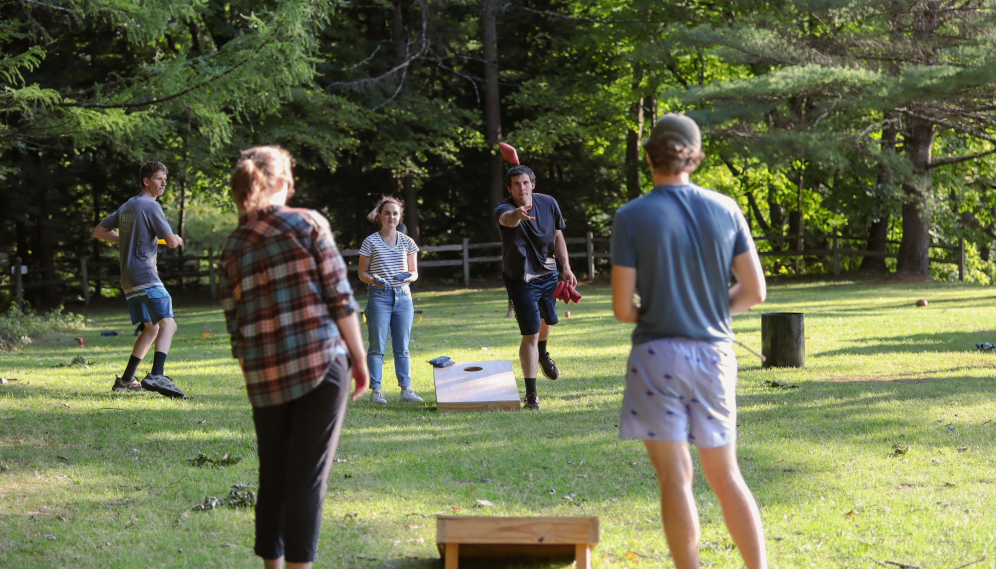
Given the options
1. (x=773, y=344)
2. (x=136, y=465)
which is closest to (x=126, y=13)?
(x=136, y=465)

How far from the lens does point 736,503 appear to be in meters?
3.14

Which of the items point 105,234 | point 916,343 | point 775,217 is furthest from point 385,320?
point 775,217

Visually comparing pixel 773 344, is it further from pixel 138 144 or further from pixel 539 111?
pixel 539 111

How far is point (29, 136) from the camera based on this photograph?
11.4 meters

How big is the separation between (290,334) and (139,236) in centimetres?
501

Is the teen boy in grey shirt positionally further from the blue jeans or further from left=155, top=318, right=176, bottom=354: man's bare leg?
the blue jeans

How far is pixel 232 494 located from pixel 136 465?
1.19m

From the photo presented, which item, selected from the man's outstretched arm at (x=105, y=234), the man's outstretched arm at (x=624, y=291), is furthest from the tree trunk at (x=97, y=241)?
the man's outstretched arm at (x=624, y=291)

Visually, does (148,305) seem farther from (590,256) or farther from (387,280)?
(590,256)

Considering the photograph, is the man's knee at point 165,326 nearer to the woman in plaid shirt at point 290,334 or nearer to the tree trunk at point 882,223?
the woman in plaid shirt at point 290,334

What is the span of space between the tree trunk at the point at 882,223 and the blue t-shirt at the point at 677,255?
63.9 ft

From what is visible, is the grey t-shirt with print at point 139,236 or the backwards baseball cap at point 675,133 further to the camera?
the grey t-shirt with print at point 139,236

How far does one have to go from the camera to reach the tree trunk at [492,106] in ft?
82.4

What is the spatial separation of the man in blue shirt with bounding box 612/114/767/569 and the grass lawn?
0.95m
